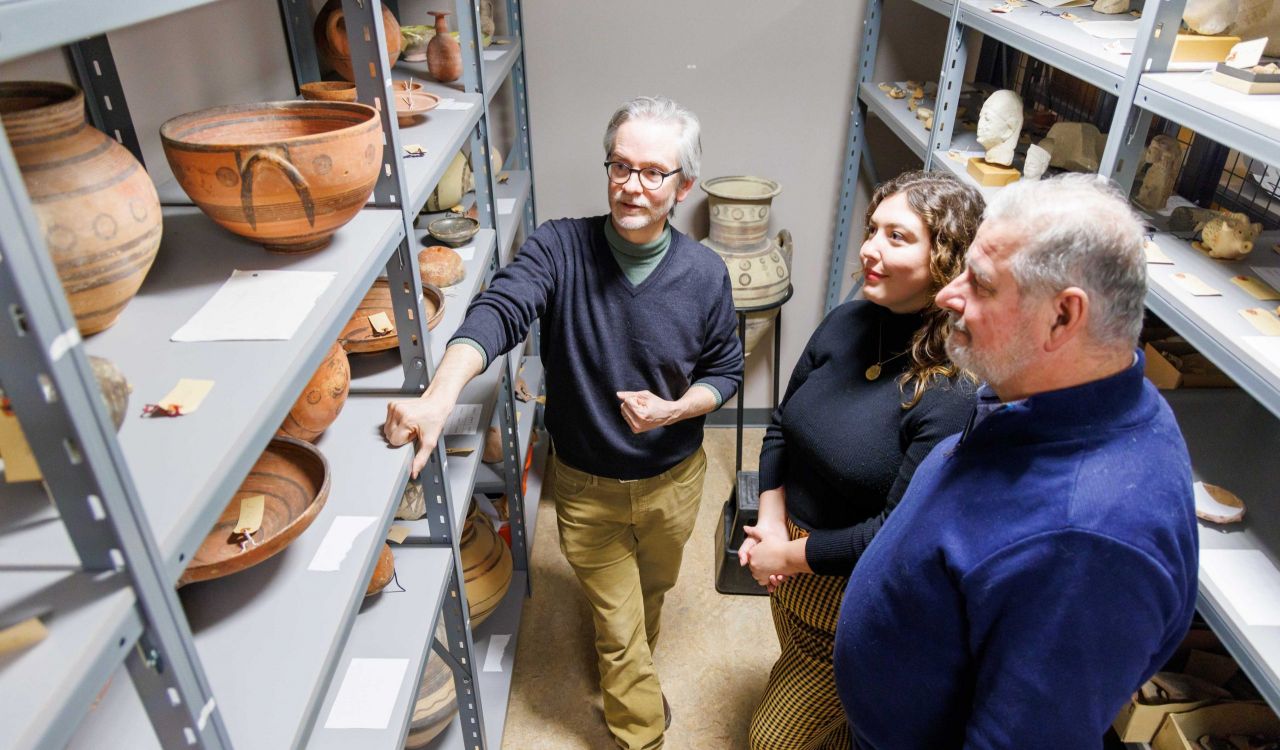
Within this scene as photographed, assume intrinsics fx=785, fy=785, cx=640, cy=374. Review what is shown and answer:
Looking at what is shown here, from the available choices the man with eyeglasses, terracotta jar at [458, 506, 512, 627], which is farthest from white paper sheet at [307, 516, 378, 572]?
terracotta jar at [458, 506, 512, 627]

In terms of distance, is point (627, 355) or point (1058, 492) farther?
point (627, 355)

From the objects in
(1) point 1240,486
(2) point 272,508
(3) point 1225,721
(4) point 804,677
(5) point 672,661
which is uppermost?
(2) point 272,508

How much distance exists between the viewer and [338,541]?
1.12 m

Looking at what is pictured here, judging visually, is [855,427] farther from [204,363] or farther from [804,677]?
[204,363]

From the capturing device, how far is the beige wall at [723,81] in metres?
2.79

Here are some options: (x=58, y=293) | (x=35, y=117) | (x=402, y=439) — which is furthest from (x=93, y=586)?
(x=402, y=439)

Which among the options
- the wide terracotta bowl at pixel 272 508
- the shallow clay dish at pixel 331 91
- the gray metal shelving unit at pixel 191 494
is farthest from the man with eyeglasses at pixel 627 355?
the shallow clay dish at pixel 331 91

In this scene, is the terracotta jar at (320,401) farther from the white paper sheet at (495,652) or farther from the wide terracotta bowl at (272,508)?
the white paper sheet at (495,652)

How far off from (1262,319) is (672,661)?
1.76 metres

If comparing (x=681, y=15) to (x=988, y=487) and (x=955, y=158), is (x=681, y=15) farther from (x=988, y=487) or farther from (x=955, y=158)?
(x=988, y=487)

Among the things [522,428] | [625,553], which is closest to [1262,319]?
[625,553]

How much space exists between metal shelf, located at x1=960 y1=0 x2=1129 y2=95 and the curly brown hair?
376 millimetres

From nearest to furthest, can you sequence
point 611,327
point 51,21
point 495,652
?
point 51,21, point 611,327, point 495,652

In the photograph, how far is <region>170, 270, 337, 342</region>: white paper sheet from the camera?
2.91 ft
